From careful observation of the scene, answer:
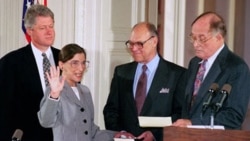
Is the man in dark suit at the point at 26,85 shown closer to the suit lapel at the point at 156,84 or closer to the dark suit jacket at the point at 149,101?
the dark suit jacket at the point at 149,101

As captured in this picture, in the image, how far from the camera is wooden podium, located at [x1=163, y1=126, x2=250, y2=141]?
311 centimetres

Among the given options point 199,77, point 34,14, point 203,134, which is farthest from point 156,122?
point 34,14

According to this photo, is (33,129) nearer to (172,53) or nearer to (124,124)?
(124,124)

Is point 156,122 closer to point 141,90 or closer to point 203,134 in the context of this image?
point 141,90

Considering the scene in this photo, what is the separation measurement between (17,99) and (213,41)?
1553 mm

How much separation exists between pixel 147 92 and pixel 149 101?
0.08 m

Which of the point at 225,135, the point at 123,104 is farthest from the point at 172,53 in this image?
the point at 225,135

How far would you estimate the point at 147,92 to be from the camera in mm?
4633

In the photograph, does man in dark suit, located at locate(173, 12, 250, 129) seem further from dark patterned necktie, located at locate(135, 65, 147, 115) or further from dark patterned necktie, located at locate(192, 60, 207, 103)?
dark patterned necktie, located at locate(135, 65, 147, 115)

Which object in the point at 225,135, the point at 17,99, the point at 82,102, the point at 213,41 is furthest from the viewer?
the point at 17,99

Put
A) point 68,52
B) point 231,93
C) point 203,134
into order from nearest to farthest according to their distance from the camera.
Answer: point 203,134
point 231,93
point 68,52

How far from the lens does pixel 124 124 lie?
466 cm

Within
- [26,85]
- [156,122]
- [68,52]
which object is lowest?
[156,122]

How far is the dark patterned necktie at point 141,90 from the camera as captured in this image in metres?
4.63
